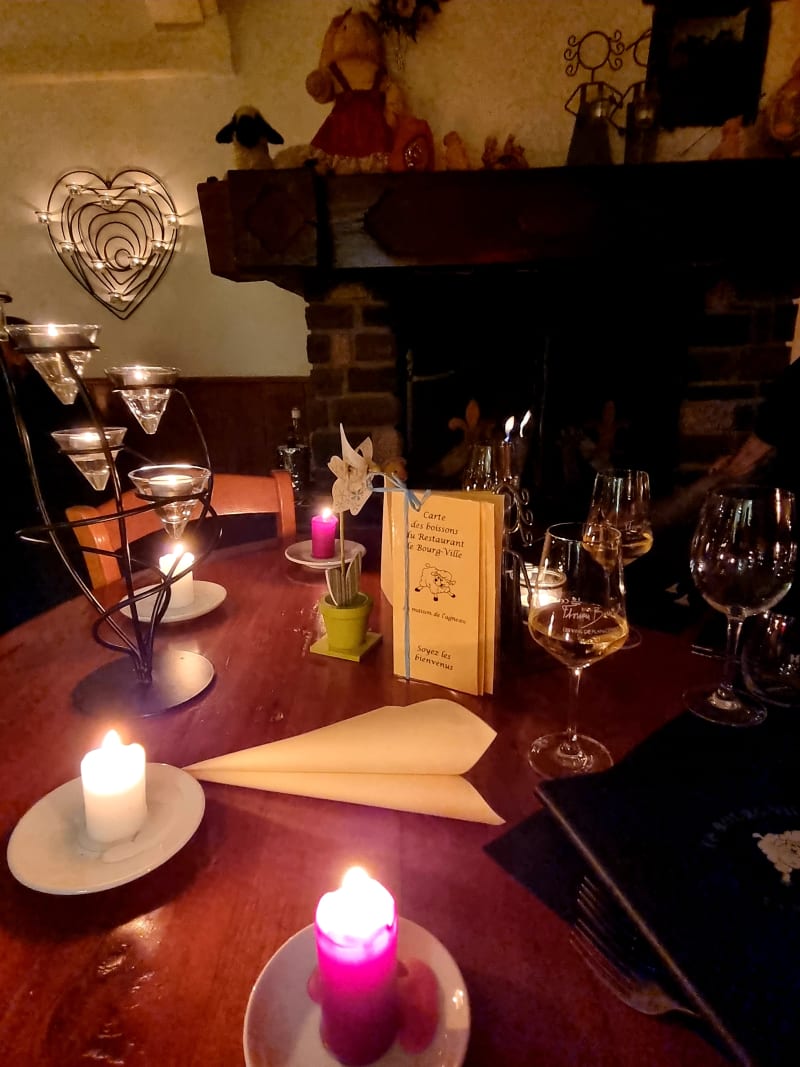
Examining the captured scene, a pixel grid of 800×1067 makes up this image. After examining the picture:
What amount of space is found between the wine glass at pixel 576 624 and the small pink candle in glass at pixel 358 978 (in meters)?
0.29

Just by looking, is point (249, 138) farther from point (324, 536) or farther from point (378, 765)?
point (378, 765)

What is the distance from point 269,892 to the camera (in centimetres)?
48

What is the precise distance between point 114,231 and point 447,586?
2844 millimetres

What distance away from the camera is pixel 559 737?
0.66 m

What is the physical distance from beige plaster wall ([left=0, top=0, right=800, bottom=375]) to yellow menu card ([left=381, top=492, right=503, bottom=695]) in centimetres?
232

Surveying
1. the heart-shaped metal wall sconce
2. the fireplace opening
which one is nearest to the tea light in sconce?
the fireplace opening

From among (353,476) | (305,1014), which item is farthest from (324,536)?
(305,1014)

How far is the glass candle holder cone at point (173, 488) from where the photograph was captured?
73cm

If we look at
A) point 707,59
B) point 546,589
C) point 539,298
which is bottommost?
point 546,589

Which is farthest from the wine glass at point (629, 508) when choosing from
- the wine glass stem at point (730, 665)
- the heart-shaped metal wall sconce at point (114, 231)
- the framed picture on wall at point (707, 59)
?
the heart-shaped metal wall sconce at point (114, 231)

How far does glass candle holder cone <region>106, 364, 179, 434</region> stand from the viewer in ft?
2.41

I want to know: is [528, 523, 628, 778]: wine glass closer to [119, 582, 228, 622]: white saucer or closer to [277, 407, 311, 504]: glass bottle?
[119, 582, 228, 622]: white saucer

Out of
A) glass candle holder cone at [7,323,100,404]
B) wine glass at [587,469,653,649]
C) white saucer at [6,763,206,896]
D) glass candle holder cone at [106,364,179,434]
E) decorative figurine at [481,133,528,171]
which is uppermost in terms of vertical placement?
decorative figurine at [481,133,528,171]

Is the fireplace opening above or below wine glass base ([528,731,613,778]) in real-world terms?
above
